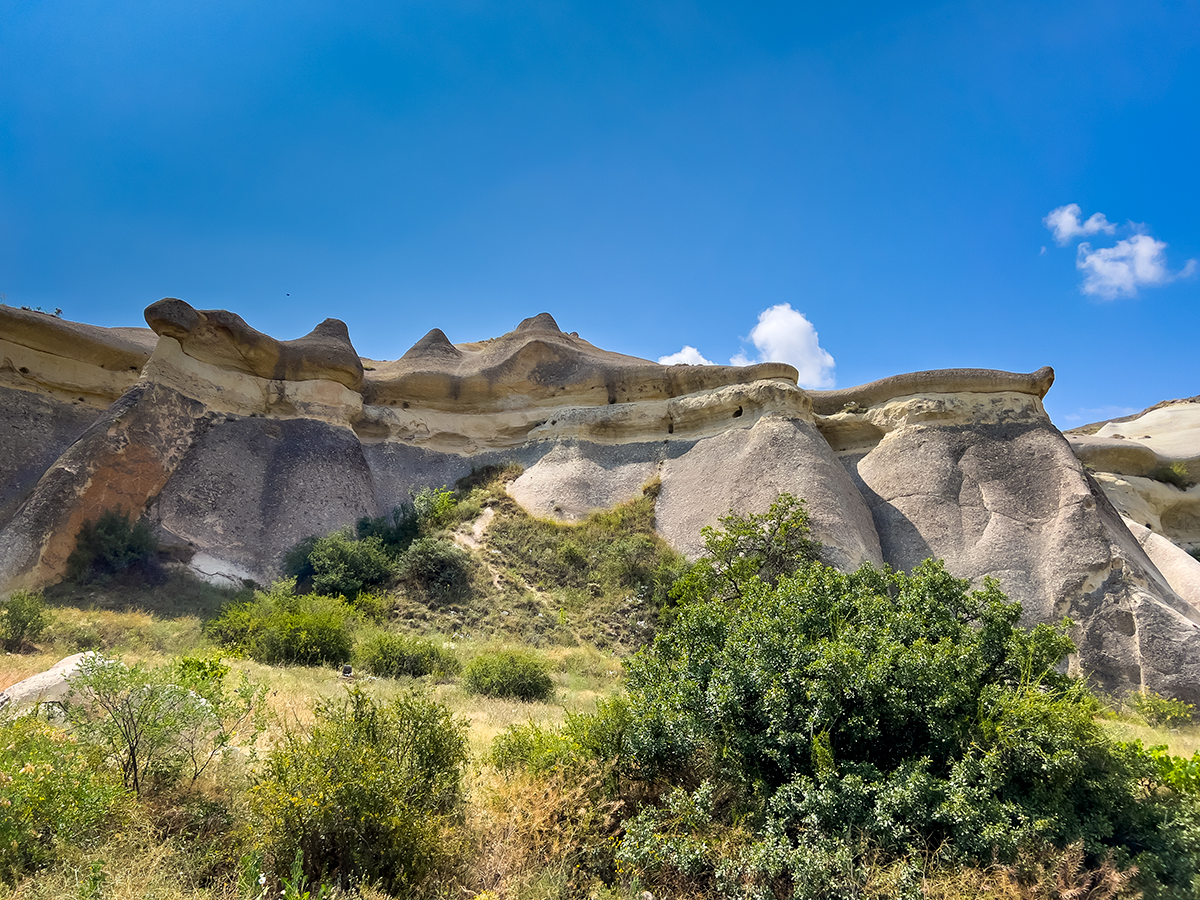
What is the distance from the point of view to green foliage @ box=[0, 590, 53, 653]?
33.6 feet

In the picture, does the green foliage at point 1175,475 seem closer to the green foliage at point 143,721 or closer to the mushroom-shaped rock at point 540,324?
the mushroom-shaped rock at point 540,324

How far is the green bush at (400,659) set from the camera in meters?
11.3

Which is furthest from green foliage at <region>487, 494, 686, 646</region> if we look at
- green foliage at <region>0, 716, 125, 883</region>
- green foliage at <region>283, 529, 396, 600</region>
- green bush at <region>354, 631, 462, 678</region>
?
green foliage at <region>0, 716, 125, 883</region>

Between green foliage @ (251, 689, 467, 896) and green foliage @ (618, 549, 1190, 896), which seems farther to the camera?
green foliage @ (251, 689, 467, 896)

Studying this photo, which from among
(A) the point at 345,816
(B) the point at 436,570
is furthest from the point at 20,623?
(A) the point at 345,816

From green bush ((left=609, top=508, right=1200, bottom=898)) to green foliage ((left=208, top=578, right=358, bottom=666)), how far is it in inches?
311

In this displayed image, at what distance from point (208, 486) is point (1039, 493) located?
848 inches

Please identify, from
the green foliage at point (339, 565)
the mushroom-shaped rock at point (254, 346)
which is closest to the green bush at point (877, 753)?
the green foliage at point (339, 565)

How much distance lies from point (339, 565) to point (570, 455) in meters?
8.31

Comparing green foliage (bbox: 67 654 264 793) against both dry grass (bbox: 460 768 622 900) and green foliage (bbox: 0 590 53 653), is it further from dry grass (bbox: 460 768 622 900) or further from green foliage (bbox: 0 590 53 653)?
green foliage (bbox: 0 590 53 653)

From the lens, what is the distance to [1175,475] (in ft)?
77.9

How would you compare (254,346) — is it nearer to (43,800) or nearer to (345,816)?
(43,800)

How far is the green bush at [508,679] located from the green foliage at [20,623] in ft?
23.6

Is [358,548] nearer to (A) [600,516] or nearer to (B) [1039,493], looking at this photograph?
(A) [600,516]
